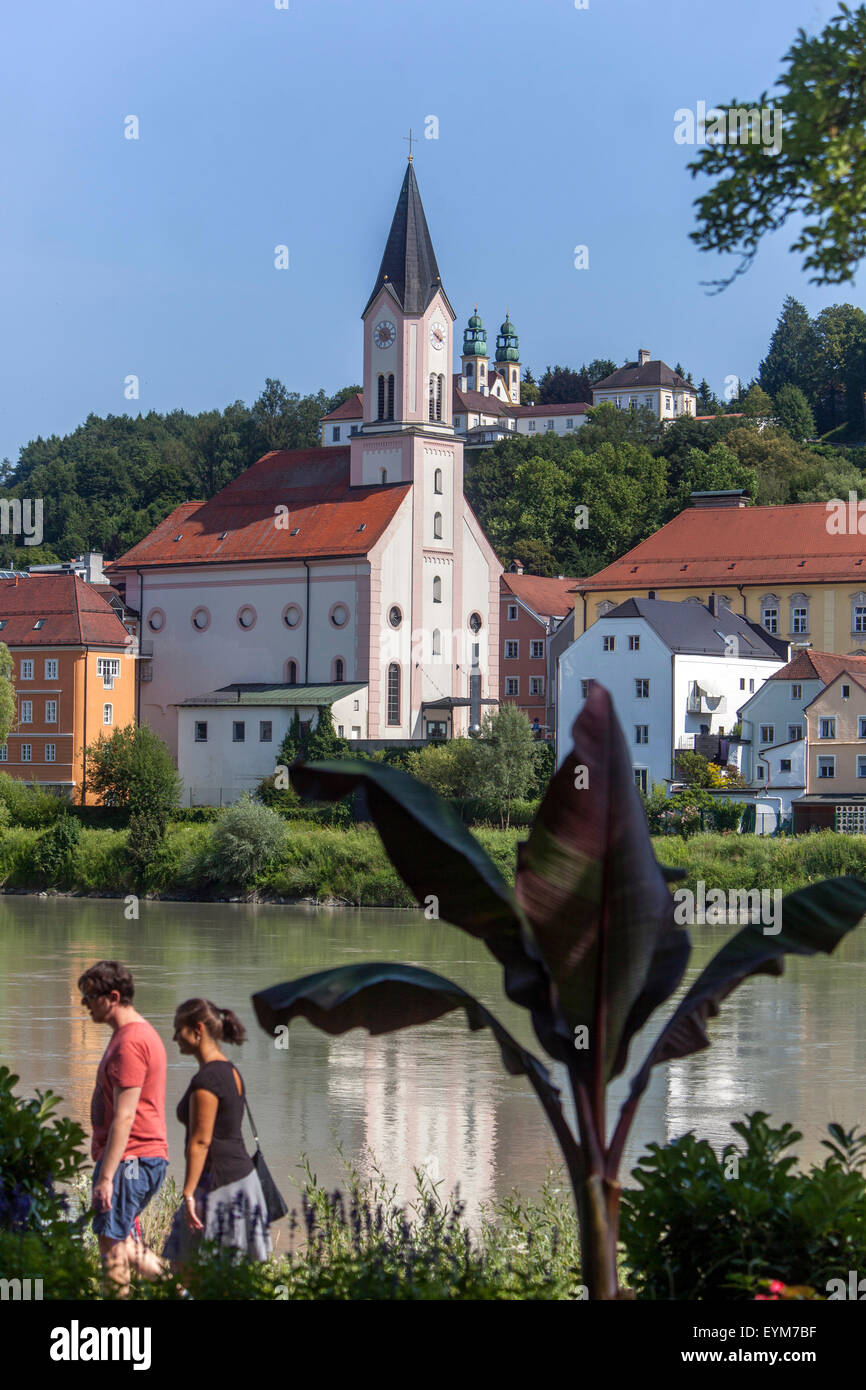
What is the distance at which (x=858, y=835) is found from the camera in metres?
50.4

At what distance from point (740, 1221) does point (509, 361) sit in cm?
18840

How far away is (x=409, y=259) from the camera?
8300 cm

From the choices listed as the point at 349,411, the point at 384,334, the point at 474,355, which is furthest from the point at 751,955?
the point at 474,355

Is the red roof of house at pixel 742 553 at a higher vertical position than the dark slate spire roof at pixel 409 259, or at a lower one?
lower

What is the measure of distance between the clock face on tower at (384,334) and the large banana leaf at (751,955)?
77282 millimetres

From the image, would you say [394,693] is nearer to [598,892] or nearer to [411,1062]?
[411,1062]

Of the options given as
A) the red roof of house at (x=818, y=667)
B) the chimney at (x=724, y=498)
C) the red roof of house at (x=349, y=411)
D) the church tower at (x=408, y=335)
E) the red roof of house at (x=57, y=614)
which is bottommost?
the red roof of house at (x=818, y=667)

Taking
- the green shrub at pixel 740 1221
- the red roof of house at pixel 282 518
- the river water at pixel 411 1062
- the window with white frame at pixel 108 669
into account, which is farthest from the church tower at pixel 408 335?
the green shrub at pixel 740 1221

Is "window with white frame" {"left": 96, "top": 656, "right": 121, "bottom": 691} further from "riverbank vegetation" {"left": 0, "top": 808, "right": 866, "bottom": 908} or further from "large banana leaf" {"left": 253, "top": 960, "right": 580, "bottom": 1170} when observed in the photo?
"large banana leaf" {"left": 253, "top": 960, "right": 580, "bottom": 1170}

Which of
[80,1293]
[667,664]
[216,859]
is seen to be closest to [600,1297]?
[80,1293]

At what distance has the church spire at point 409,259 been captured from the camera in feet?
270

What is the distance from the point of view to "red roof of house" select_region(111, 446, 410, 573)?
261 ft

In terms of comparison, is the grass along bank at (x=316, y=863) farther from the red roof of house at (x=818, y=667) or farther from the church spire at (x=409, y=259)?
the church spire at (x=409, y=259)

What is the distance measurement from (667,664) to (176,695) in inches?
1066
